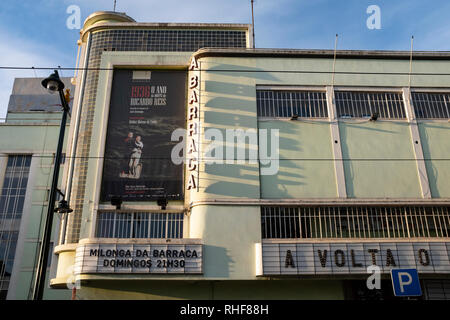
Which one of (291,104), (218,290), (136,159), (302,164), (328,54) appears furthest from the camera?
(328,54)

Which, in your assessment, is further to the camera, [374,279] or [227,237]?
[227,237]

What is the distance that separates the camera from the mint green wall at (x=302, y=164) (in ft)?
61.2

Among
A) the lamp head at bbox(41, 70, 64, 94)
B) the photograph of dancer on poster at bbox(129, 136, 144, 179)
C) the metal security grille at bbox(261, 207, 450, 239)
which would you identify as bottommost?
the metal security grille at bbox(261, 207, 450, 239)

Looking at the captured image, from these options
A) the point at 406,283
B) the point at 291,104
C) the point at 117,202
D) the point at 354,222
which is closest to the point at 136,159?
the point at 117,202

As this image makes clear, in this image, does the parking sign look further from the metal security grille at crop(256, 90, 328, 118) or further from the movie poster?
the movie poster

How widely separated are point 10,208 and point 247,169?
1569 centimetres

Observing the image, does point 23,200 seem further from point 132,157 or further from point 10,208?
point 132,157

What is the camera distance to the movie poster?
64.0ft

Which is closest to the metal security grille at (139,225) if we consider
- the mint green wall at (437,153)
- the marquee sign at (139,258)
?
the marquee sign at (139,258)

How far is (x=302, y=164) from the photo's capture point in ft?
63.0

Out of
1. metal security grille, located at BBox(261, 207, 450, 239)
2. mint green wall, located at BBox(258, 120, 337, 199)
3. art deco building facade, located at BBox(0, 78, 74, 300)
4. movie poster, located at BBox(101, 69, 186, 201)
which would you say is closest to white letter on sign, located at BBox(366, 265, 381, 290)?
metal security grille, located at BBox(261, 207, 450, 239)

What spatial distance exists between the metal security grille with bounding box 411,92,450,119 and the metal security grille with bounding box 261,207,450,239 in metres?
5.33

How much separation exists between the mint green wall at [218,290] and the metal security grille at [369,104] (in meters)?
9.04

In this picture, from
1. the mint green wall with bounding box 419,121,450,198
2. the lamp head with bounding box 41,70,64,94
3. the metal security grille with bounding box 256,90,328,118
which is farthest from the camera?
the metal security grille with bounding box 256,90,328,118
